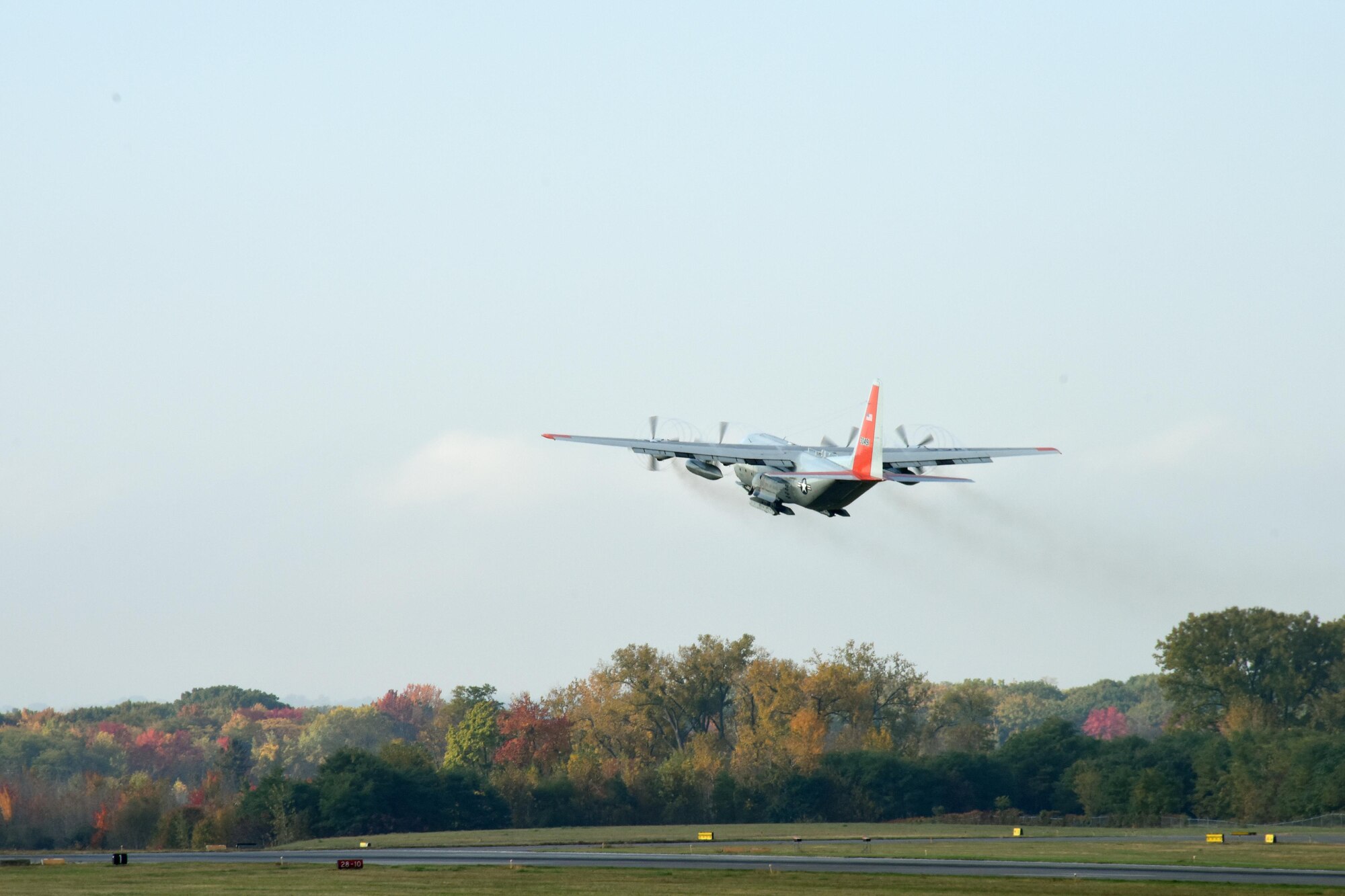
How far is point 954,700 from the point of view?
162 meters

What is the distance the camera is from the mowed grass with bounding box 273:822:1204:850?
10294cm

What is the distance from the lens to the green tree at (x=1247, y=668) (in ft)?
486

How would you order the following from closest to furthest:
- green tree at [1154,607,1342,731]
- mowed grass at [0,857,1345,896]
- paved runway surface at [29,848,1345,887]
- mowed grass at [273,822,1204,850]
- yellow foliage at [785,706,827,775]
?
mowed grass at [0,857,1345,896] → paved runway surface at [29,848,1345,887] → mowed grass at [273,822,1204,850] → yellow foliage at [785,706,827,775] → green tree at [1154,607,1342,731]

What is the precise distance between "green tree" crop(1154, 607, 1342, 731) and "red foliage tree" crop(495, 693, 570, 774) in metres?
62.2

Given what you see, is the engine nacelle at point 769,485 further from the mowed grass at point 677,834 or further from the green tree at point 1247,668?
the green tree at point 1247,668

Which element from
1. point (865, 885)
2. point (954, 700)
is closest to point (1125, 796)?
point (954, 700)

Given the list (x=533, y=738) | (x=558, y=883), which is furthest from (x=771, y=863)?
(x=533, y=738)

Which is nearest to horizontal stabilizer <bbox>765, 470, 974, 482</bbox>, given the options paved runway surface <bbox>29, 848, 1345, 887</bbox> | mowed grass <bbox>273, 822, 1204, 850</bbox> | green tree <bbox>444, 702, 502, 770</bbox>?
paved runway surface <bbox>29, 848, 1345, 887</bbox>

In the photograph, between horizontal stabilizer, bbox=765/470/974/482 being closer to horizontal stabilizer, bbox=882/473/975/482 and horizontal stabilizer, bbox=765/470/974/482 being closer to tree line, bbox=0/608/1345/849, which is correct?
horizontal stabilizer, bbox=882/473/975/482

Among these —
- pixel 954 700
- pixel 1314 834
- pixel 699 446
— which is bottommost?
pixel 1314 834

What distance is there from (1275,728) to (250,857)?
93.4m

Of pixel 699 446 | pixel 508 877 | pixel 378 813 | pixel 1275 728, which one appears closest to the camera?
pixel 508 877

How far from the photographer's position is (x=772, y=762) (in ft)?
458

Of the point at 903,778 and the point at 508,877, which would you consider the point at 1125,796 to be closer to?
the point at 903,778
